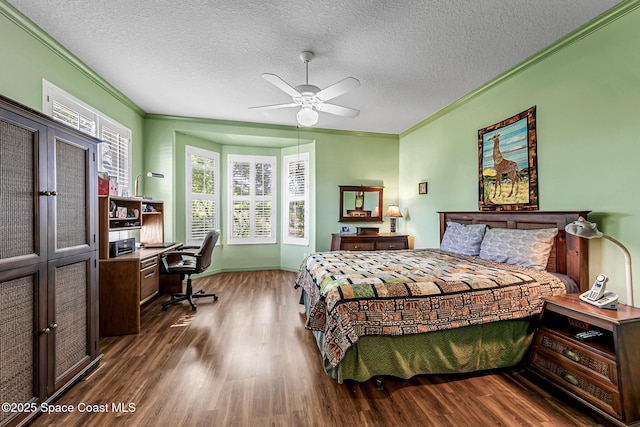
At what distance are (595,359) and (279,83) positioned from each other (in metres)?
3.08

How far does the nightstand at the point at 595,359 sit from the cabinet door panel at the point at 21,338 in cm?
345

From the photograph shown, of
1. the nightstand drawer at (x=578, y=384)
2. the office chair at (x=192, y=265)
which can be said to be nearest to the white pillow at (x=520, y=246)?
the nightstand drawer at (x=578, y=384)

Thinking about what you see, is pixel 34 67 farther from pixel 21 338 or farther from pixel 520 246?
pixel 520 246

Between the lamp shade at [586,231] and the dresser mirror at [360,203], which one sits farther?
Result: the dresser mirror at [360,203]

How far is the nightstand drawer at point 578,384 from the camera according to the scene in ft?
5.23

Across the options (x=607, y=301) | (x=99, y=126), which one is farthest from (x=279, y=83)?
(x=607, y=301)

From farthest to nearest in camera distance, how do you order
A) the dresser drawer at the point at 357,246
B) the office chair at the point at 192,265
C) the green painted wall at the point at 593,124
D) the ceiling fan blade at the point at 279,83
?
the dresser drawer at the point at 357,246 → the office chair at the point at 192,265 → the ceiling fan blade at the point at 279,83 → the green painted wall at the point at 593,124

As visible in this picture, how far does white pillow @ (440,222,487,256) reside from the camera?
3130 millimetres

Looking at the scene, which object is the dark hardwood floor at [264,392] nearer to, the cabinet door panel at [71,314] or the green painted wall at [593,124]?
the cabinet door panel at [71,314]

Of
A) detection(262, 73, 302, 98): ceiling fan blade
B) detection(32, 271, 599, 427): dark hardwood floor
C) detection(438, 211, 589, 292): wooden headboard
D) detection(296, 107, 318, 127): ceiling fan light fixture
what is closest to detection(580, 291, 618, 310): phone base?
detection(438, 211, 589, 292): wooden headboard

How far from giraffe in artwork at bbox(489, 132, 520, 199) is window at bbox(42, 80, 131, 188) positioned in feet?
13.9

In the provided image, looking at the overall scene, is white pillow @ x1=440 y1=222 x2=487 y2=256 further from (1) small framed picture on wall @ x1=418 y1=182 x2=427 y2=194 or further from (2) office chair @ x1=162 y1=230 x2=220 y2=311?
(2) office chair @ x1=162 y1=230 x2=220 y2=311

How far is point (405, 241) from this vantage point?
4.86 metres

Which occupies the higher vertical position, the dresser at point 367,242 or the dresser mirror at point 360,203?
the dresser mirror at point 360,203
